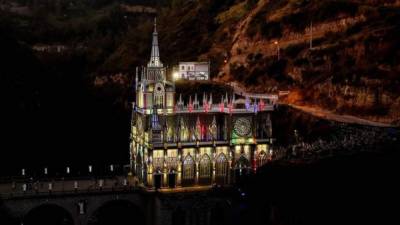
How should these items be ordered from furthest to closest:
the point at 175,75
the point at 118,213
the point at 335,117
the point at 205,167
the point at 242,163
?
the point at 175,75, the point at 335,117, the point at 118,213, the point at 242,163, the point at 205,167

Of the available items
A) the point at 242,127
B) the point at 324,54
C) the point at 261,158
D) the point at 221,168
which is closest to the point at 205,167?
the point at 221,168

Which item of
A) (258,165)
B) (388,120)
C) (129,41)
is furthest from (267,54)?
(129,41)

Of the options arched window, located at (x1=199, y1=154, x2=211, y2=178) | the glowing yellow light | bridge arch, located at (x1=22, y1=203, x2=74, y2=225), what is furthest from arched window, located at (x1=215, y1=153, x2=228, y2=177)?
the glowing yellow light

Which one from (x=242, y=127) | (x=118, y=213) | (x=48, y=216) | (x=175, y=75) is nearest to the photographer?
(x=242, y=127)

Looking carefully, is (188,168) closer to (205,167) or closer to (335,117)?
(205,167)

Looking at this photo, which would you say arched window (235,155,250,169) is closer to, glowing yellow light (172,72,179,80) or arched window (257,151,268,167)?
arched window (257,151,268,167)

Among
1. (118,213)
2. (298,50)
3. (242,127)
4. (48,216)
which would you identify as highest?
(298,50)

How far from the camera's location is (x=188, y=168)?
79.6 meters

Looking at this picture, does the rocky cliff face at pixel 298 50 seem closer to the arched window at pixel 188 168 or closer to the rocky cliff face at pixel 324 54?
the rocky cliff face at pixel 324 54

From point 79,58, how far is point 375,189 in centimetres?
12507

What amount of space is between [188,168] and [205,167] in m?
2.21

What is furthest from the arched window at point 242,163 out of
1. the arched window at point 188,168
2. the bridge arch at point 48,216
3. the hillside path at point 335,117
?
the bridge arch at point 48,216

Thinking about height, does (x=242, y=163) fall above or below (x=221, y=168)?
above

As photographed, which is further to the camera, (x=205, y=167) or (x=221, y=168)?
(x=221, y=168)
